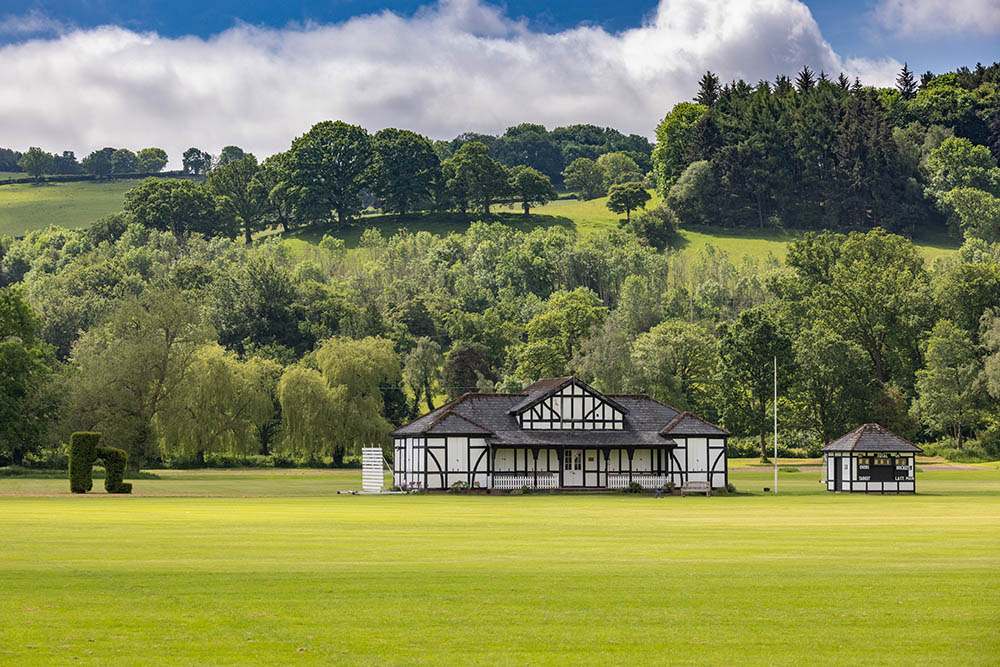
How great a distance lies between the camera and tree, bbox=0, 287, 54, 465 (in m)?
80.1

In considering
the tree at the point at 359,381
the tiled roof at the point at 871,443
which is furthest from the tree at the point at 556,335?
the tiled roof at the point at 871,443

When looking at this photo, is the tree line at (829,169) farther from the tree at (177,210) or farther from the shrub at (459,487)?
the shrub at (459,487)

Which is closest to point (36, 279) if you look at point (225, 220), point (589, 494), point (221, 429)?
point (225, 220)

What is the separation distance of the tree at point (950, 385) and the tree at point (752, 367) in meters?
10.5

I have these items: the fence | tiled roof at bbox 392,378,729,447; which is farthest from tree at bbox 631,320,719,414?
the fence

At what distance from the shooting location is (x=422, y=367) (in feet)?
392

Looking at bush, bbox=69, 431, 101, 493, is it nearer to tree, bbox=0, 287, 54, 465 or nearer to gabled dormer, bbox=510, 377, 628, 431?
tree, bbox=0, 287, 54, 465

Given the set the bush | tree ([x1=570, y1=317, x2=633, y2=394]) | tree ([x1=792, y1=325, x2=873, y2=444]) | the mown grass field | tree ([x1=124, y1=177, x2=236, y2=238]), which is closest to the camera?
the mown grass field

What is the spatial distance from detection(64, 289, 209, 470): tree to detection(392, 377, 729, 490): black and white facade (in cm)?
1983

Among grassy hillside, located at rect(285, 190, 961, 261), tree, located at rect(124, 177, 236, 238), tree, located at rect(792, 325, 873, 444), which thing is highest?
tree, located at rect(124, 177, 236, 238)

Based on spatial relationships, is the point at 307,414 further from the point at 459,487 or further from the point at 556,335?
the point at 556,335

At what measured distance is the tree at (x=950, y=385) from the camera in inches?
4077

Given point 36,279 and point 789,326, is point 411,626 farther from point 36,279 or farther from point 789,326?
point 36,279

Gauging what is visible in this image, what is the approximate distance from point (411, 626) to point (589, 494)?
166 ft
